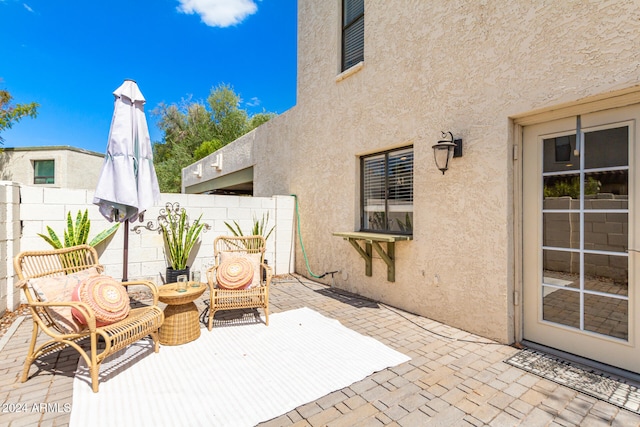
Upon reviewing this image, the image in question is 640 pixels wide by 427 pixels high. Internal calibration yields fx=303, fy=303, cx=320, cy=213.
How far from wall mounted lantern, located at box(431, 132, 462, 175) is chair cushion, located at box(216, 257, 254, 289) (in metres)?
2.75

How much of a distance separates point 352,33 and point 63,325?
5867 millimetres

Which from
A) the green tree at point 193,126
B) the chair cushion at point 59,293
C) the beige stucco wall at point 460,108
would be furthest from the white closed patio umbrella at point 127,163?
the green tree at point 193,126

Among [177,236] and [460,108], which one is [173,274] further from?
[460,108]

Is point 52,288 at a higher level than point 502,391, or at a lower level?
higher

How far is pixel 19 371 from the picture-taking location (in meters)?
2.65

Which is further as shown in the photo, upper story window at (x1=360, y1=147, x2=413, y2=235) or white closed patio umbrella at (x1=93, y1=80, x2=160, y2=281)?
upper story window at (x1=360, y1=147, x2=413, y2=235)

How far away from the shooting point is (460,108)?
Answer: 3.61 meters

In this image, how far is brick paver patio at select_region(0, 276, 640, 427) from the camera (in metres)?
2.06

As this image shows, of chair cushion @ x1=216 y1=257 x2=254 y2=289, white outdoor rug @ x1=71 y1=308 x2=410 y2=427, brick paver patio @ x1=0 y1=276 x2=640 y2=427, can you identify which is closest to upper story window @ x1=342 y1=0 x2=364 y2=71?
chair cushion @ x1=216 y1=257 x2=254 y2=289

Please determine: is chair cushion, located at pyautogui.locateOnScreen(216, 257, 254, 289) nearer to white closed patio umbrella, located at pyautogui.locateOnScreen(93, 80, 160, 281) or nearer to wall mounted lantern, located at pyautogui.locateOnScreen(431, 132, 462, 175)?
white closed patio umbrella, located at pyautogui.locateOnScreen(93, 80, 160, 281)

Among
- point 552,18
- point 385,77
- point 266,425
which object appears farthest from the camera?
point 385,77

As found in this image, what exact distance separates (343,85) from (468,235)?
11.4 ft

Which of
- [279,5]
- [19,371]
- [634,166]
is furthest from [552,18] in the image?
[279,5]

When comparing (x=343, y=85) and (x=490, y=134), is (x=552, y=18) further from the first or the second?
(x=343, y=85)
